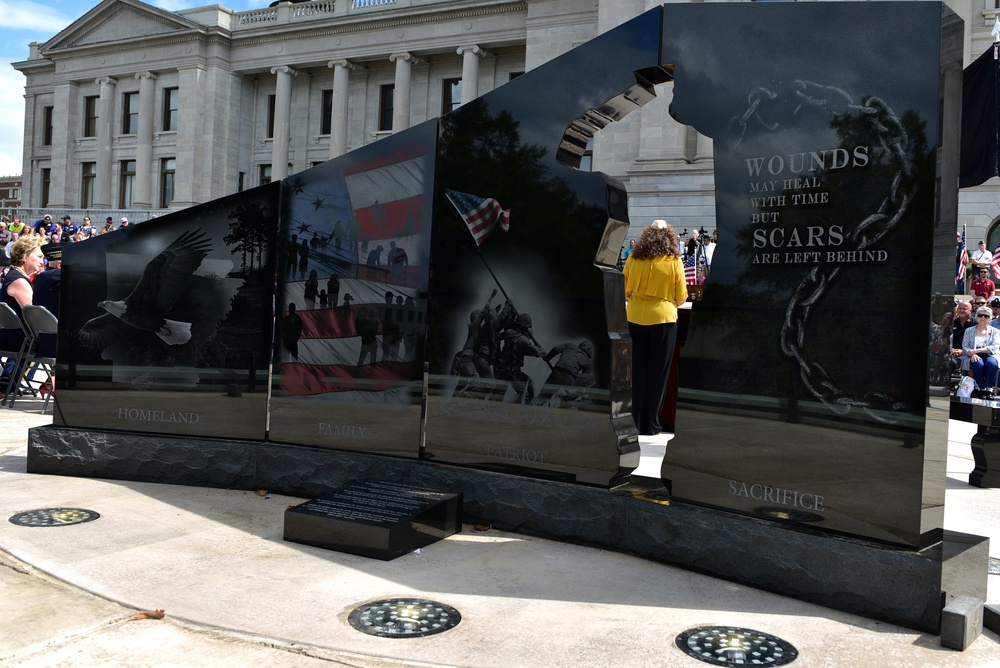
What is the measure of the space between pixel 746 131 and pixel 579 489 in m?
2.11

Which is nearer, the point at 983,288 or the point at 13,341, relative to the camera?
the point at 13,341

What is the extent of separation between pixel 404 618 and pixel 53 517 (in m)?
2.60

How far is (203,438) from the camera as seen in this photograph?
5.91 m

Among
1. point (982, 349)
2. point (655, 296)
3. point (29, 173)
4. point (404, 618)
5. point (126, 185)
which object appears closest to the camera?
point (404, 618)

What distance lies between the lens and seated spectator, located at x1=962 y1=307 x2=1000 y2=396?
41.1 feet

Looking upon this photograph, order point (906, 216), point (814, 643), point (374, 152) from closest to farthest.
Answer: point (814, 643), point (906, 216), point (374, 152)

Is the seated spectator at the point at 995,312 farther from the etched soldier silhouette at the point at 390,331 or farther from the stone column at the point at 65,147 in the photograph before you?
the stone column at the point at 65,147

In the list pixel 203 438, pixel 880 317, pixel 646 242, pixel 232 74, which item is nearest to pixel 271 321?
pixel 203 438

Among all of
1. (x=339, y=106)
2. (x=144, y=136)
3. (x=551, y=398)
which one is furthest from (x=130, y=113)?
(x=551, y=398)

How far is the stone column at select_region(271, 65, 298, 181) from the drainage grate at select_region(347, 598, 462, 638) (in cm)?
4856

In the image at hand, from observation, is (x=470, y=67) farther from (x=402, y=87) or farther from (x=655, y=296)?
(x=655, y=296)

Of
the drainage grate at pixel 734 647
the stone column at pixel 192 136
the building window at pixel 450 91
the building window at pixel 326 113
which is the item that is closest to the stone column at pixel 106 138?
the stone column at pixel 192 136

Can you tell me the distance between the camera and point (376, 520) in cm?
439

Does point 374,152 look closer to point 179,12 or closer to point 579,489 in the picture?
point 579,489
